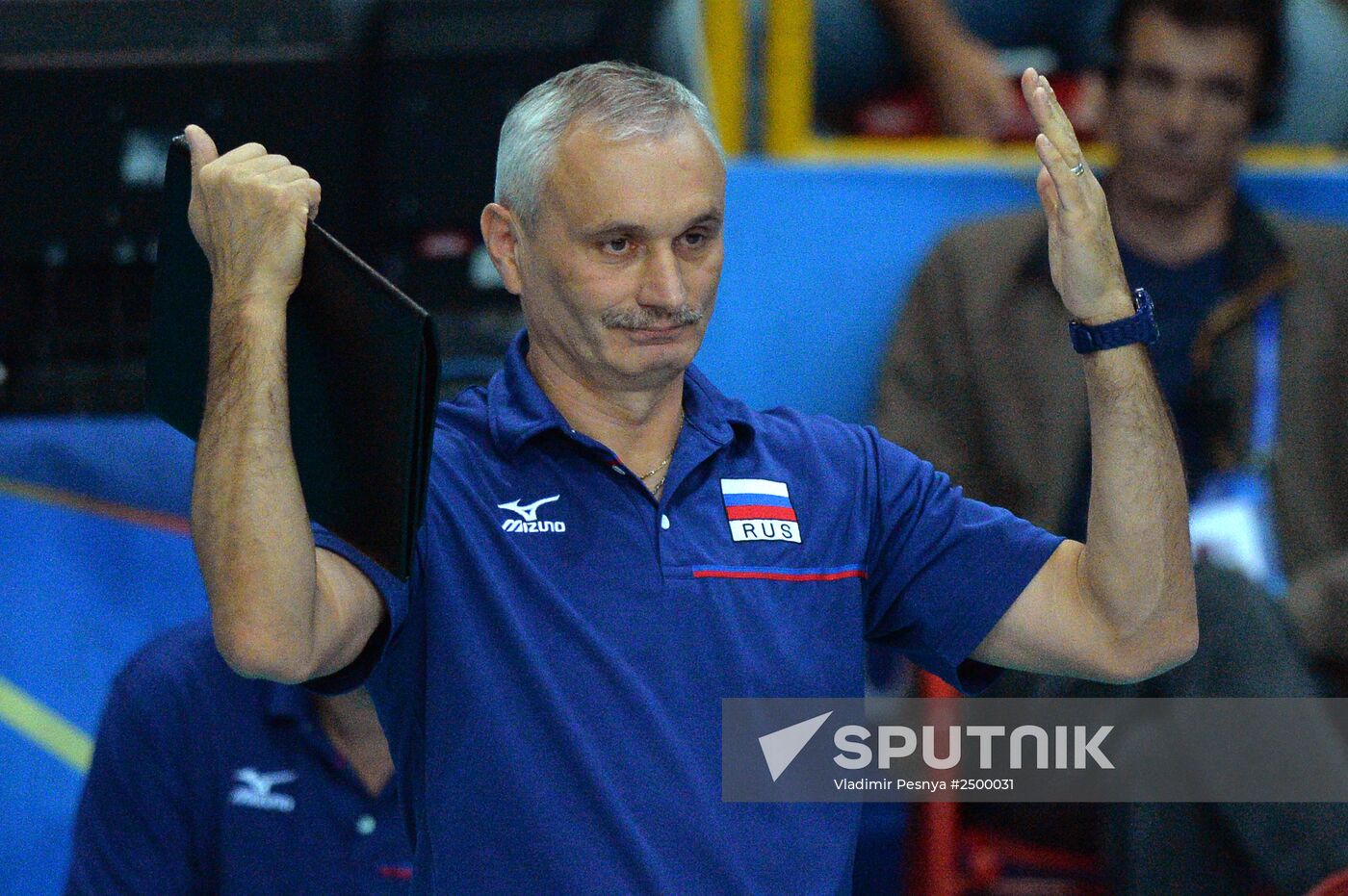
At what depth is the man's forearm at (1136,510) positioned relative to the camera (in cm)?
165

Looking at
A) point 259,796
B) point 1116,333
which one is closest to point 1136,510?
point 1116,333

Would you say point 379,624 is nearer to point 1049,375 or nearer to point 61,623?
point 61,623

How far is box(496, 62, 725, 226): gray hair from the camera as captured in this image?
1657mm

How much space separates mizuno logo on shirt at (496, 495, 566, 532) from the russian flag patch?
0.17 metres

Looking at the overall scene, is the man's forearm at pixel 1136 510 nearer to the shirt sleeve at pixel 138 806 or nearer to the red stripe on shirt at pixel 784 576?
the red stripe on shirt at pixel 784 576

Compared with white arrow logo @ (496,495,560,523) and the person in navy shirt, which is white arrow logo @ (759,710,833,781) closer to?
the person in navy shirt

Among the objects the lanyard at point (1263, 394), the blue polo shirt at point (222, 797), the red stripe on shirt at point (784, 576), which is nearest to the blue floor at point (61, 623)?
the blue polo shirt at point (222, 797)

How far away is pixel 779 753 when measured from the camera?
1.66 metres

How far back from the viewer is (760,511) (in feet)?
5.61

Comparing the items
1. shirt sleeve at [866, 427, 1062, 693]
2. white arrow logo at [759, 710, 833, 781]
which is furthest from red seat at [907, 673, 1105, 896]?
white arrow logo at [759, 710, 833, 781]

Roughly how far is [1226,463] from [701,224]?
166 centimetres

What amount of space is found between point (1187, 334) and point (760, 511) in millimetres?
1621

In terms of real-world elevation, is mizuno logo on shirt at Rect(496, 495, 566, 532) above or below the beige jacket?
above

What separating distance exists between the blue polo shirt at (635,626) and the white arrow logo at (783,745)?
43 mm
